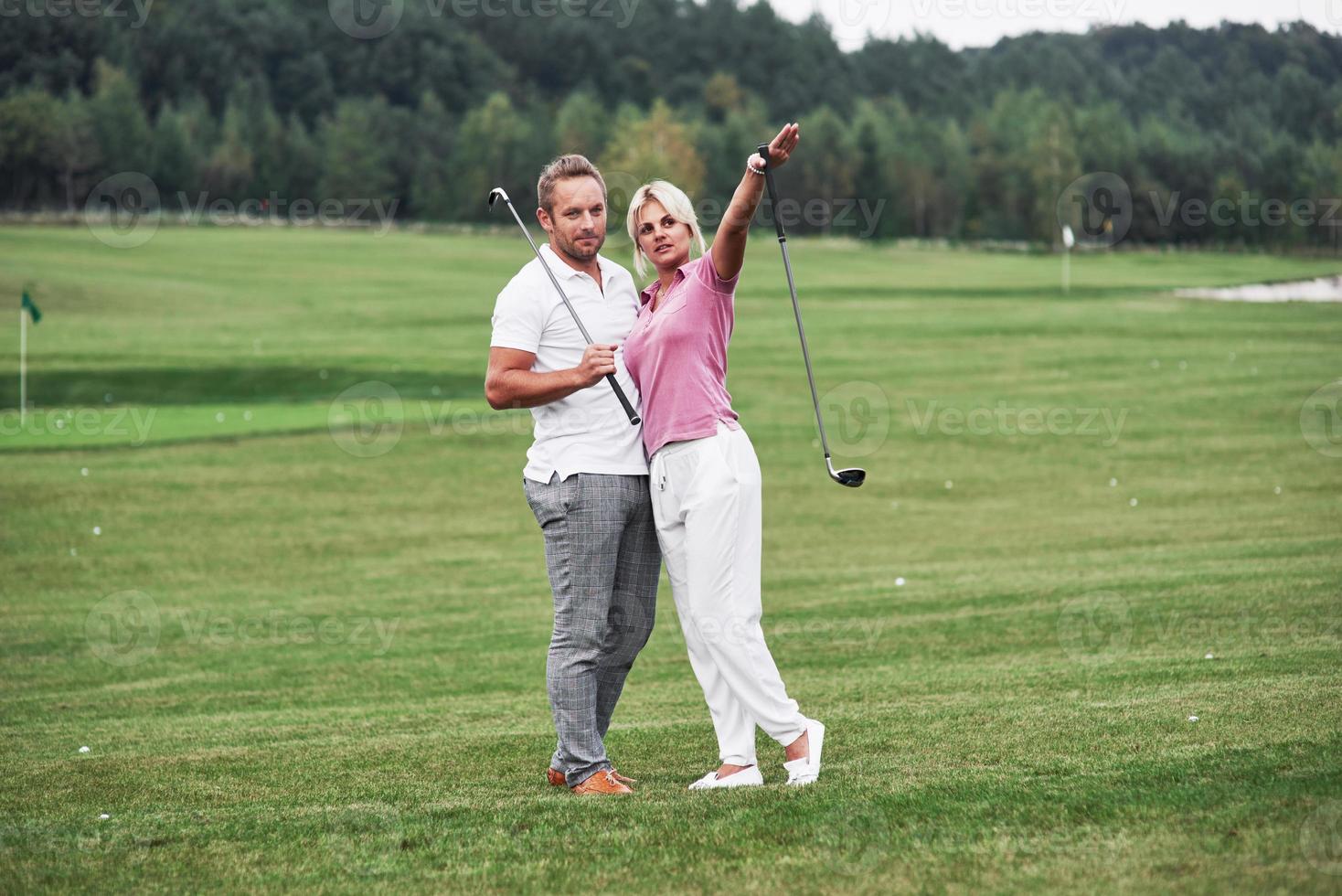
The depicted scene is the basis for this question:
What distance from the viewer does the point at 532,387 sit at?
5266 mm

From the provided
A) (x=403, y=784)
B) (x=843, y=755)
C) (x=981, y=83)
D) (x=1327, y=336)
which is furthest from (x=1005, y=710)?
(x=981, y=83)

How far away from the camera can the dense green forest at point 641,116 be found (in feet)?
212

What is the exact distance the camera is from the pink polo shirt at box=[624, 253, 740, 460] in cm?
522

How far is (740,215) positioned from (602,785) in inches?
85.7

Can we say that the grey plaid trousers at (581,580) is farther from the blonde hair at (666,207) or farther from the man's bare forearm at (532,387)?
the blonde hair at (666,207)

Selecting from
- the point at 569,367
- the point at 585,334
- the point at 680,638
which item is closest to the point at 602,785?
the point at 569,367

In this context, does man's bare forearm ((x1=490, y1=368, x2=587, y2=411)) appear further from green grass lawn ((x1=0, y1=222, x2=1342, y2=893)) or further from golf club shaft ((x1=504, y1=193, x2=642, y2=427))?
green grass lawn ((x1=0, y1=222, x2=1342, y2=893))

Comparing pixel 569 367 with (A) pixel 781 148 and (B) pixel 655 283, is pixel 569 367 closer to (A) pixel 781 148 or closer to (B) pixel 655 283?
(B) pixel 655 283

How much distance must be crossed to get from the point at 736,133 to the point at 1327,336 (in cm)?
5813

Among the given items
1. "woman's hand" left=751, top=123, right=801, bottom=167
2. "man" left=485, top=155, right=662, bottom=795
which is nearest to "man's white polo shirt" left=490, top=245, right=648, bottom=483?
"man" left=485, top=155, right=662, bottom=795

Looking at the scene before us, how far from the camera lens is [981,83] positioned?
12569cm

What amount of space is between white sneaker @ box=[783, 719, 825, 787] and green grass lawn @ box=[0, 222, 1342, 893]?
0.25 ft

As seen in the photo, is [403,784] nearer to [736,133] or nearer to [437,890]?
[437,890]

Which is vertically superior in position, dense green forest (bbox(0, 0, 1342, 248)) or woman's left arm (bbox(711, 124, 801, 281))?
dense green forest (bbox(0, 0, 1342, 248))
